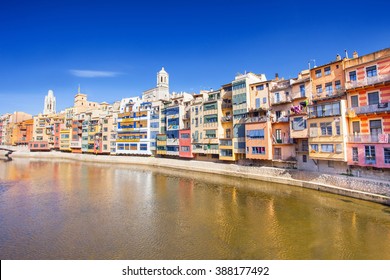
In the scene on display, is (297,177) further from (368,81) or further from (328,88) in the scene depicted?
(368,81)

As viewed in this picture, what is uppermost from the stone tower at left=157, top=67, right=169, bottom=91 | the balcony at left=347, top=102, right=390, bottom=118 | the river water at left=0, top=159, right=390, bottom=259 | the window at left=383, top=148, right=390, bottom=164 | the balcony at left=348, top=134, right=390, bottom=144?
the stone tower at left=157, top=67, right=169, bottom=91

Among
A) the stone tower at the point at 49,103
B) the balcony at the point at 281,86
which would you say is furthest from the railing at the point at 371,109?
the stone tower at the point at 49,103

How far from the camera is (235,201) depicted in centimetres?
2794

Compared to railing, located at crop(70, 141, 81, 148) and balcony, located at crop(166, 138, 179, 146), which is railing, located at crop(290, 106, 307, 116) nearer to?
balcony, located at crop(166, 138, 179, 146)

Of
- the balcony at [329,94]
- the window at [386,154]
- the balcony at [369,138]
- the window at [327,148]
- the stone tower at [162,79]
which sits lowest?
the window at [386,154]

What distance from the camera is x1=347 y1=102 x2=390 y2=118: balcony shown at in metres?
26.5

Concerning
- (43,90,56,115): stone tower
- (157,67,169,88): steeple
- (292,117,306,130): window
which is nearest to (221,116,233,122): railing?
(292,117,306,130): window

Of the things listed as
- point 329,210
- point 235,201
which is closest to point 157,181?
point 235,201

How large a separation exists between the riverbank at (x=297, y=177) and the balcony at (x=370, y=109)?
8333mm

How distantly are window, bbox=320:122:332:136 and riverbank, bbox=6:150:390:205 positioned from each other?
5917mm

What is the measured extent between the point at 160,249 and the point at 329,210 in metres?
18.4

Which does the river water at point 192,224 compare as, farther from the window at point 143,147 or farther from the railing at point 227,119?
the window at point 143,147

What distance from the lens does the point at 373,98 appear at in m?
28.1

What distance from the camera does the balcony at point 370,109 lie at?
2652cm
